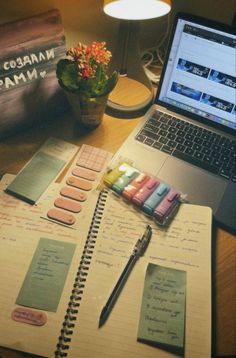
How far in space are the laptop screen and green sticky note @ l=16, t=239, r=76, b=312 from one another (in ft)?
1.53

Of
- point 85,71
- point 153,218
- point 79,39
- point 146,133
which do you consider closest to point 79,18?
point 79,39

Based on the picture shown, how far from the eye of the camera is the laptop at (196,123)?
0.78 metres

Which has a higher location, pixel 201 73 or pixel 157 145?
pixel 201 73

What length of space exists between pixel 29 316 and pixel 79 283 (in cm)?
10

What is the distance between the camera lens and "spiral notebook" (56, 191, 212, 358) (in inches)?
22.9

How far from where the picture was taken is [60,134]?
915mm

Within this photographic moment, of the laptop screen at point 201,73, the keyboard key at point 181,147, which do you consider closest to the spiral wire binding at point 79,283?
the keyboard key at point 181,147

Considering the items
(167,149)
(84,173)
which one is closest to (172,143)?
(167,149)

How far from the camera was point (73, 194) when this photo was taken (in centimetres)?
77

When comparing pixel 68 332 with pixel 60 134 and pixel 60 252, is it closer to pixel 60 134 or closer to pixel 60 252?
pixel 60 252

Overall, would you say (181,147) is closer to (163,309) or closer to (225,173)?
(225,173)

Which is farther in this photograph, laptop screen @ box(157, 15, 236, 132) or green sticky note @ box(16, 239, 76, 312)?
laptop screen @ box(157, 15, 236, 132)

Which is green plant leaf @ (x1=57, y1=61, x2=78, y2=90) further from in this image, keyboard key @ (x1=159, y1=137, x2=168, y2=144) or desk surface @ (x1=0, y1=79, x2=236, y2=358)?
keyboard key @ (x1=159, y1=137, x2=168, y2=144)

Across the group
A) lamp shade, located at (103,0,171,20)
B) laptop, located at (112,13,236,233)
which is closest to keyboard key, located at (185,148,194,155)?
laptop, located at (112,13,236,233)
